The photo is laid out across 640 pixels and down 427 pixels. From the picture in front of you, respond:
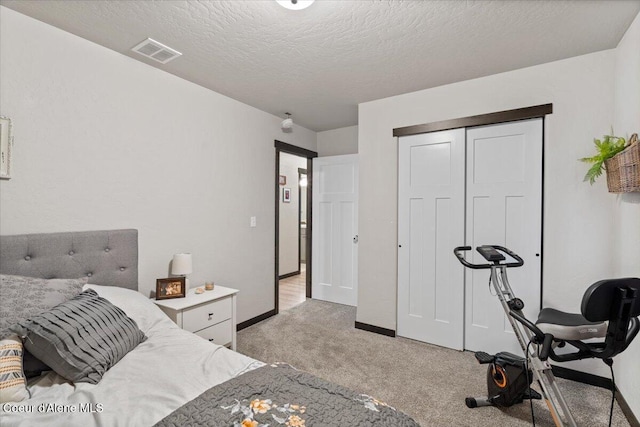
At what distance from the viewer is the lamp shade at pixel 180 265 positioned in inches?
103

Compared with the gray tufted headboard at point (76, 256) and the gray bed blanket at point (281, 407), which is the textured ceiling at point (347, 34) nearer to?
the gray tufted headboard at point (76, 256)

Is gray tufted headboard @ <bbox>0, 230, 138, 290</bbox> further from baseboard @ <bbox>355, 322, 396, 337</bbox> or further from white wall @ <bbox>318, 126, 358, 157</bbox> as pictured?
white wall @ <bbox>318, 126, 358, 157</bbox>

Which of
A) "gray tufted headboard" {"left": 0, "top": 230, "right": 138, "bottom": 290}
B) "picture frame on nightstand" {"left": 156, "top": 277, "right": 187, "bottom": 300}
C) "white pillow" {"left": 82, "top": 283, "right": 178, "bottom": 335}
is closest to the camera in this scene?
"gray tufted headboard" {"left": 0, "top": 230, "right": 138, "bottom": 290}

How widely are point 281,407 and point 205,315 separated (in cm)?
158

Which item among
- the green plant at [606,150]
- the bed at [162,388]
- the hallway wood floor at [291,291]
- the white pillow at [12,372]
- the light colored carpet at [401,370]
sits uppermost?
the green plant at [606,150]

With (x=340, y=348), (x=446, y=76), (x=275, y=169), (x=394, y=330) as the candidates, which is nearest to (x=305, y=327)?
(x=340, y=348)

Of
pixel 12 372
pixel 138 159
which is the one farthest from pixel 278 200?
pixel 12 372

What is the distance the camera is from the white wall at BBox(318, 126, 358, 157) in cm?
452

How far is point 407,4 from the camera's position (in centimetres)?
184

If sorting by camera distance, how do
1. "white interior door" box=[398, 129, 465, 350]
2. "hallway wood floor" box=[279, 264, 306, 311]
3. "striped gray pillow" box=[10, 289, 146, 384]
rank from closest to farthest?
"striped gray pillow" box=[10, 289, 146, 384], "white interior door" box=[398, 129, 465, 350], "hallway wood floor" box=[279, 264, 306, 311]

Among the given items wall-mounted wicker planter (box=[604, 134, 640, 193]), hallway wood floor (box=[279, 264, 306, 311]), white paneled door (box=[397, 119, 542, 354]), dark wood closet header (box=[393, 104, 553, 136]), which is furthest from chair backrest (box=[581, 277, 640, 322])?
hallway wood floor (box=[279, 264, 306, 311])

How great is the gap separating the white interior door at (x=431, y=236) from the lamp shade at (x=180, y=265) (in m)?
2.09

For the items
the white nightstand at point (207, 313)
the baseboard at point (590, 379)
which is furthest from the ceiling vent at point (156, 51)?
the baseboard at point (590, 379)

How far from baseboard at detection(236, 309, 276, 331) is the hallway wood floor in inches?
12.8
